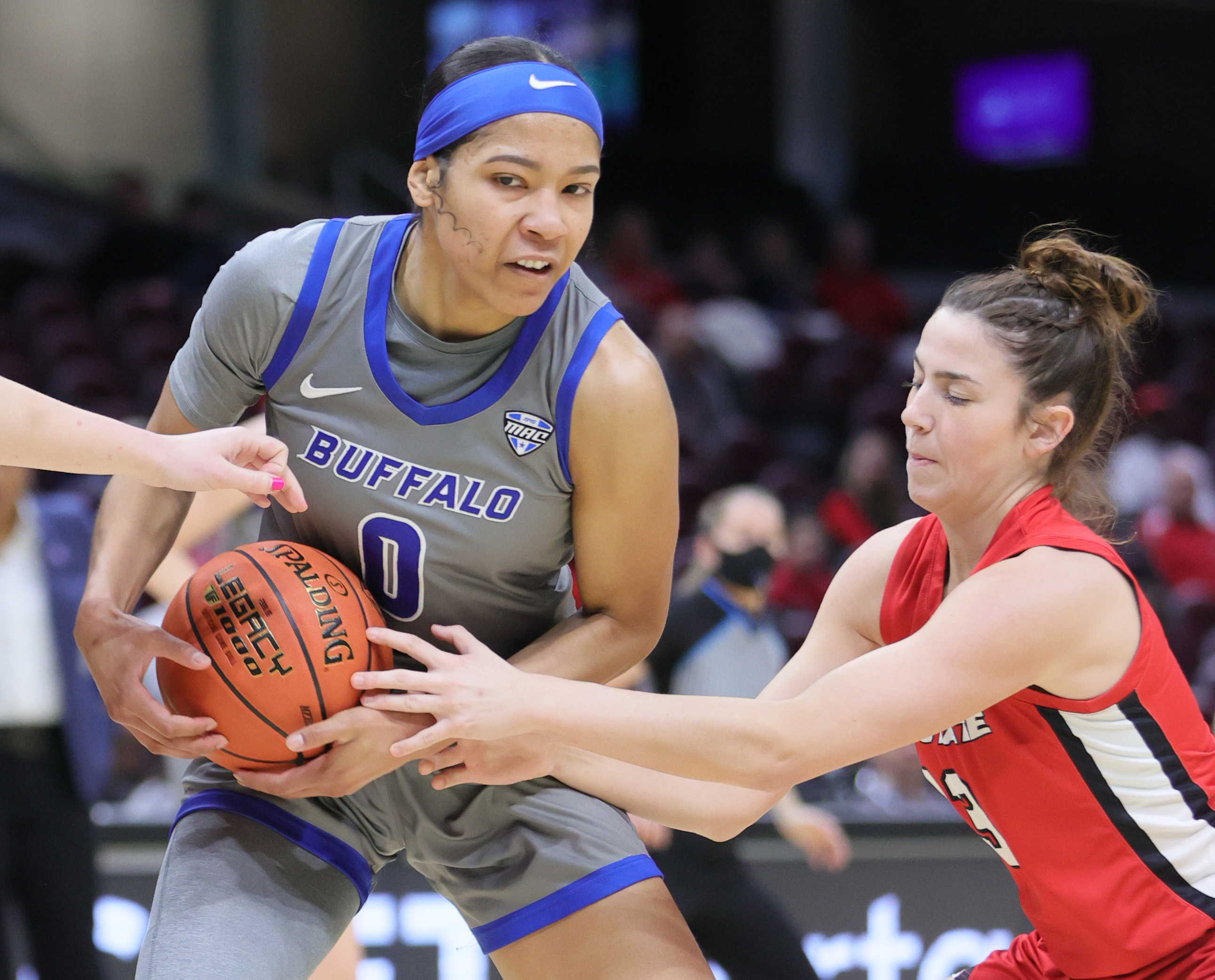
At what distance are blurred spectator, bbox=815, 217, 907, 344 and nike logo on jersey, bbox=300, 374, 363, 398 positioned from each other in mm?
9218

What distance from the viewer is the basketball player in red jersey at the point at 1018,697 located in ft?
6.68

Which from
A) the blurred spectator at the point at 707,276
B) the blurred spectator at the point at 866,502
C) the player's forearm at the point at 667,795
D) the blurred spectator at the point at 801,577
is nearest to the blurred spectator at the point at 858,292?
the blurred spectator at the point at 707,276

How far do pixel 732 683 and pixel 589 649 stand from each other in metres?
2.17

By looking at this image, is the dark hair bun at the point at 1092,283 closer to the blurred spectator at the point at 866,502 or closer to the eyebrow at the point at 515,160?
the eyebrow at the point at 515,160

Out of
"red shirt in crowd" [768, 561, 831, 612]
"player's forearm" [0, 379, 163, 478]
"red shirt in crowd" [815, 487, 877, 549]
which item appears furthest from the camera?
"red shirt in crowd" [815, 487, 877, 549]

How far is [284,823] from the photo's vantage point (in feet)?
7.66

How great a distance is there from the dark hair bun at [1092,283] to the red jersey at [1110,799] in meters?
0.31

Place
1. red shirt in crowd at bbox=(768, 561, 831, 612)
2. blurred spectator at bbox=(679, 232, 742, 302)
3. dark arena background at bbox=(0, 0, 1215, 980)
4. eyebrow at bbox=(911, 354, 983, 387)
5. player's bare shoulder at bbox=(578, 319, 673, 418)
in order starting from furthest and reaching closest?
blurred spectator at bbox=(679, 232, 742, 302) → red shirt in crowd at bbox=(768, 561, 831, 612) → dark arena background at bbox=(0, 0, 1215, 980) → player's bare shoulder at bbox=(578, 319, 673, 418) → eyebrow at bbox=(911, 354, 983, 387)

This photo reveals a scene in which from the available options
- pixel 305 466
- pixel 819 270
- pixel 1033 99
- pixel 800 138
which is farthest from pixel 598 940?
pixel 1033 99

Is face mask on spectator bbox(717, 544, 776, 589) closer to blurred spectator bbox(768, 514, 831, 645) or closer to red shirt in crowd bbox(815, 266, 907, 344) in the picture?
blurred spectator bbox(768, 514, 831, 645)

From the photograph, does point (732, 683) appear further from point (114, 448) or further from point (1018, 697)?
point (114, 448)

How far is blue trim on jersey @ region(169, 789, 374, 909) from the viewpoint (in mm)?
2332

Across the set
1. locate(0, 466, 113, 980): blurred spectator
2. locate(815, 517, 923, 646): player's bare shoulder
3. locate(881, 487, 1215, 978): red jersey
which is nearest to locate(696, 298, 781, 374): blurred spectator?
locate(0, 466, 113, 980): blurred spectator

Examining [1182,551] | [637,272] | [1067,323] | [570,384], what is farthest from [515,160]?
[637,272]
